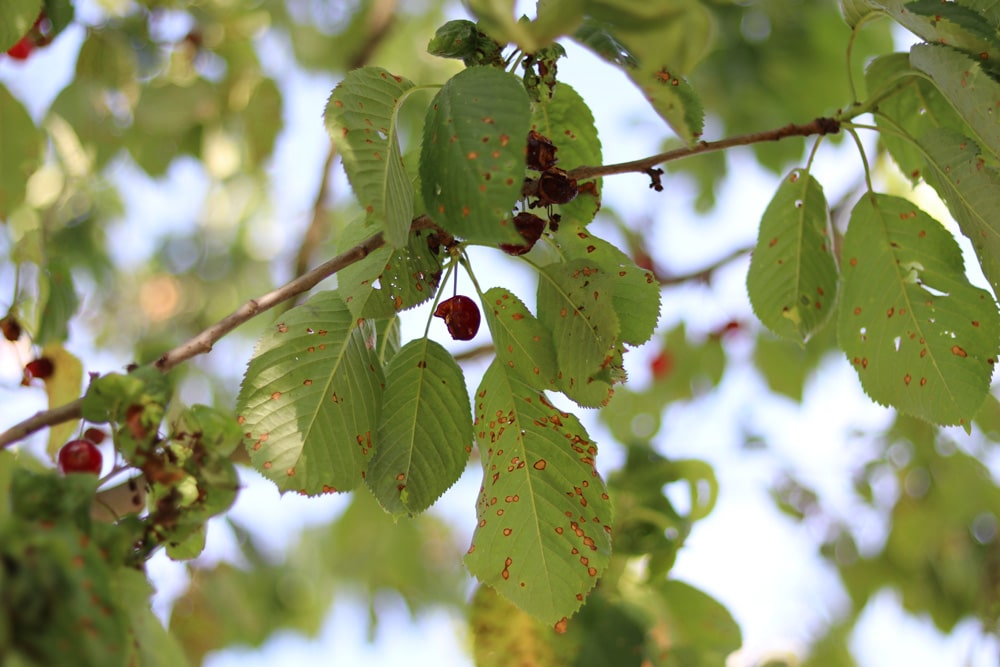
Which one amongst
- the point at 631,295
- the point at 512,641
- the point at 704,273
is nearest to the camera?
the point at 631,295

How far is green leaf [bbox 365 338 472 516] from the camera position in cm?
135

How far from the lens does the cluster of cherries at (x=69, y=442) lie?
1421mm

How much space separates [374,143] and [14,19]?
2.80 feet

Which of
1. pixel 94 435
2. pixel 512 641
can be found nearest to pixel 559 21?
pixel 94 435

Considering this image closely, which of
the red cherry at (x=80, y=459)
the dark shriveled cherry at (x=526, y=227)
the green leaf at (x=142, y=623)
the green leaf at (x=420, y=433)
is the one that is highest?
the dark shriveled cherry at (x=526, y=227)

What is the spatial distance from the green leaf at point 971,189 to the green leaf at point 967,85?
0.23 ft

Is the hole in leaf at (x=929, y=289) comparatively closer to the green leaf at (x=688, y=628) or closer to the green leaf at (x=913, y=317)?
the green leaf at (x=913, y=317)

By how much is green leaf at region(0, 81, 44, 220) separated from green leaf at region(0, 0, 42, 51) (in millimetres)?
659

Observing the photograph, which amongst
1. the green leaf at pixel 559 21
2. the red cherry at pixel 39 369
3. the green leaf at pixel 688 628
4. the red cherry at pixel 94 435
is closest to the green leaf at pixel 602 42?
the green leaf at pixel 559 21

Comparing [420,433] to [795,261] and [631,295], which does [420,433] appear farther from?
[795,261]

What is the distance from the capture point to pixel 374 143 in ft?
3.87

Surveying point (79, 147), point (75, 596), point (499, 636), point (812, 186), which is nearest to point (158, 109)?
point (79, 147)

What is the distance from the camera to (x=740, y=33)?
3.73 m

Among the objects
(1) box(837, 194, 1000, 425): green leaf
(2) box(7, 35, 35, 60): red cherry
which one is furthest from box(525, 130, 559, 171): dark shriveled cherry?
(2) box(7, 35, 35, 60): red cherry
